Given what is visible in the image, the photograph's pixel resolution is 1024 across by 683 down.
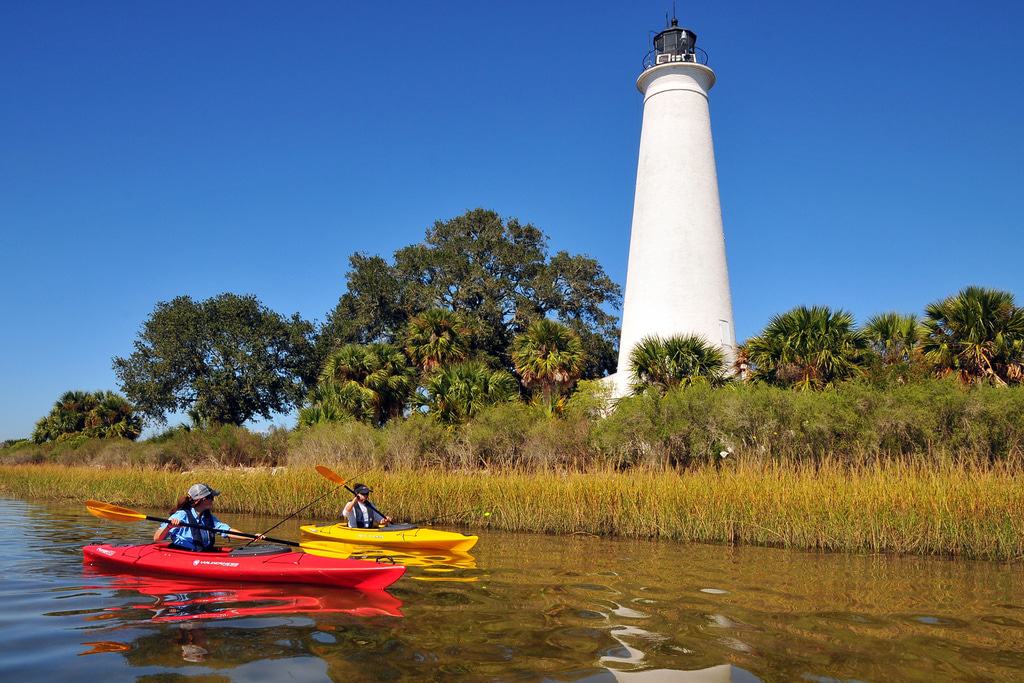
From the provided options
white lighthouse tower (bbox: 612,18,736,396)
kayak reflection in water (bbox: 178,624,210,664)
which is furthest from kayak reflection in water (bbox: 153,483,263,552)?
white lighthouse tower (bbox: 612,18,736,396)

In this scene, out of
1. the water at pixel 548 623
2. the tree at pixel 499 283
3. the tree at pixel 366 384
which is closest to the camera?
the water at pixel 548 623

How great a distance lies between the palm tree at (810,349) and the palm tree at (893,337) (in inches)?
28.6

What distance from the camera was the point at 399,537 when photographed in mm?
12078

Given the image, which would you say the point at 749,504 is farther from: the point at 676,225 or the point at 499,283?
the point at 499,283

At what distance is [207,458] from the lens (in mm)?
31234

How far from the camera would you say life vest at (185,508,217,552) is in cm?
1013

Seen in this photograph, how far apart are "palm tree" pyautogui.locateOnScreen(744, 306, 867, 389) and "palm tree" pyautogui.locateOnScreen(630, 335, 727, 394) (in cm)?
134

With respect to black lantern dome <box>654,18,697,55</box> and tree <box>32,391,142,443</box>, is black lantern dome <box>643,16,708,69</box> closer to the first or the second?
black lantern dome <box>654,18,697,55</box>

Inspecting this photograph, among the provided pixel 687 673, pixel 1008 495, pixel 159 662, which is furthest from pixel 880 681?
pixel 1008 495

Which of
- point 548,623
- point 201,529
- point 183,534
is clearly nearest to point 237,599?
point 201,529

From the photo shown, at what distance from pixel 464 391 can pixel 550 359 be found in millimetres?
3465

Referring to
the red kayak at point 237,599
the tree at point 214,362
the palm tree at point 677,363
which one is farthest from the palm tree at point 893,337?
the tree at point 214,362

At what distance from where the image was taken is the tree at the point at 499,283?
40.7 m

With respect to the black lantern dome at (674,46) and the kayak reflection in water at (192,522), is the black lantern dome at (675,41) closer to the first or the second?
the black lantern dome at (674,46)
